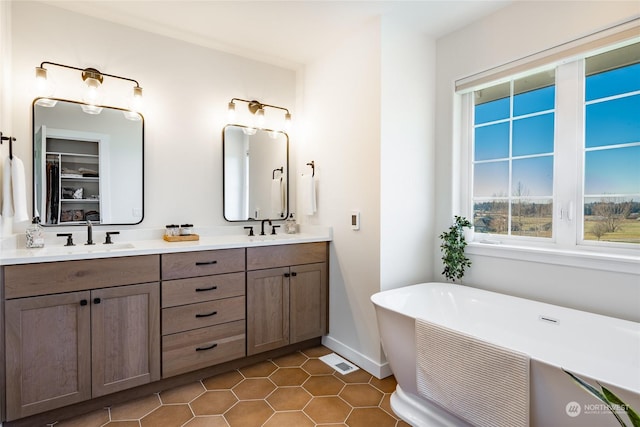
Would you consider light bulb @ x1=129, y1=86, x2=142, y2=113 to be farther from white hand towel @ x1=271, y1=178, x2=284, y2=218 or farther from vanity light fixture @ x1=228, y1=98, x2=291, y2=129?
white hand towel @ x1=271, y1=178, x2=284, y2=218

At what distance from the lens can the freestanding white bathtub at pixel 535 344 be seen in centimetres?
126

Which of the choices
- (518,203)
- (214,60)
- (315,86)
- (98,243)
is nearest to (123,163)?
(98,243)

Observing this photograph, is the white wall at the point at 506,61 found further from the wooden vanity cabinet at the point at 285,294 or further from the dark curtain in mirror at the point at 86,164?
the dark curtain in mirror at the point at 86,164

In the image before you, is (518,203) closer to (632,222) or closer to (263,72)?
(632,222)

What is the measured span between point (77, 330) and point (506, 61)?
3120 mm

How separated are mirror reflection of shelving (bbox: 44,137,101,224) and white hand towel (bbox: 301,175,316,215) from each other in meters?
1.57

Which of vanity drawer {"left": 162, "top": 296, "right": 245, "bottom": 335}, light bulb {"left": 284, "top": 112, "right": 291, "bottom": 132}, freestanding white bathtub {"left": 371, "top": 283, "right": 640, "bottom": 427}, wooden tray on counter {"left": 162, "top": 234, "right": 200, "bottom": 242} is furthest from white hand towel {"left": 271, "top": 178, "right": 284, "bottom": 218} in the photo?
freestanding white bathtub {"left": 371, "top": 283, "right": 640, "bottom": 427}

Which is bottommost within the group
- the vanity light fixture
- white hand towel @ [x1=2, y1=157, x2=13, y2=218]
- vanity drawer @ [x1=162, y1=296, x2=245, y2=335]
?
vanity drawer @ [x1=162, y1=296, x2=245, y2=335]

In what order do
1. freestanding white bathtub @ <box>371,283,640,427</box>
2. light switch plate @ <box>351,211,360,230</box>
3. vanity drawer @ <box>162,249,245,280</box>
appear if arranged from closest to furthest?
freestanding white bathtub @ <box>371,283,640,427</box> < vanity drawer @ <box>162,249,245,280</box> < light switch plate @ <box>351,211,360,230</box>

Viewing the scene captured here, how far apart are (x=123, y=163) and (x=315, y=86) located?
1699 mm

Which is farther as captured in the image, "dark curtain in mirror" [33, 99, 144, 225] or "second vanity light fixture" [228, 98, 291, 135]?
"second vanity light fixture" [228, 98, 291, 135]

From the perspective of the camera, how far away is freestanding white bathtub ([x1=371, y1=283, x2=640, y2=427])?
1257mm

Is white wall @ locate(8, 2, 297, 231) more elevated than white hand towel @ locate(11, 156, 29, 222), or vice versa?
white wall @ locate(8, 2, 297, 231)

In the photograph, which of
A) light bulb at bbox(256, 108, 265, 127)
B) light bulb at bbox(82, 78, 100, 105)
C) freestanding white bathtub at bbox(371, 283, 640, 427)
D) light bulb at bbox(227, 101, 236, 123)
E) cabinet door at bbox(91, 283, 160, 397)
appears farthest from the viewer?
light bulb at bbox(256, 108, 265, 127)
